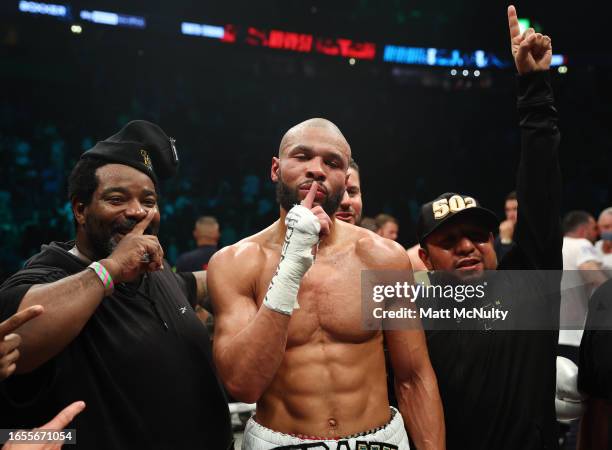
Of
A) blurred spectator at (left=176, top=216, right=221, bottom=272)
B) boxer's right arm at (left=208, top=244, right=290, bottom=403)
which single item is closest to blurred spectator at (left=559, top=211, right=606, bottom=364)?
boxer's right arm at (left=208, top=244, right=290, bottom=403)

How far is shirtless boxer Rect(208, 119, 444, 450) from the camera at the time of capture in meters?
1.56

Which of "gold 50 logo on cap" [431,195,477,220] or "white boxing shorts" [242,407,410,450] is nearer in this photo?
"white boxing shorts" [242,407,410,450]

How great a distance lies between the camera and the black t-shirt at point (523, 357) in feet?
5.75

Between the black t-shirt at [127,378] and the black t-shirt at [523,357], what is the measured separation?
0.71m

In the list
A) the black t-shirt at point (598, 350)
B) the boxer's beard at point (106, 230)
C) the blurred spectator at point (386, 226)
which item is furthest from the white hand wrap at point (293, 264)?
the blurred spectator at point (386, 226)

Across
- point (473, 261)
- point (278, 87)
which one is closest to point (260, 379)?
point (473, 261)

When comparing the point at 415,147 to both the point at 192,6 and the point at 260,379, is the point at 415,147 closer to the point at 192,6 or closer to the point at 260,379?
the point at 192,6

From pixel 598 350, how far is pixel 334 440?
2.83 feet

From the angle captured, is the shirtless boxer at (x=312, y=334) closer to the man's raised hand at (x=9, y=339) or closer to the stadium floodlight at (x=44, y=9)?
the man's raised hand at (x=9, y=339)

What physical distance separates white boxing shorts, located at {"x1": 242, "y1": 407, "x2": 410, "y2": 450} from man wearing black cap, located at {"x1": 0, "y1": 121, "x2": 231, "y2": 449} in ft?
0.50

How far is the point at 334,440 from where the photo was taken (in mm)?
1632

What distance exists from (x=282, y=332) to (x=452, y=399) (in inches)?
24.5

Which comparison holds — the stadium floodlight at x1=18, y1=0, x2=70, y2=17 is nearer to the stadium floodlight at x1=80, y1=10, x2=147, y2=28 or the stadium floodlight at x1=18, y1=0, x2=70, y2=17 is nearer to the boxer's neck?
the stadium floodlight at x1=80, y1=10, x2=147, y2=28

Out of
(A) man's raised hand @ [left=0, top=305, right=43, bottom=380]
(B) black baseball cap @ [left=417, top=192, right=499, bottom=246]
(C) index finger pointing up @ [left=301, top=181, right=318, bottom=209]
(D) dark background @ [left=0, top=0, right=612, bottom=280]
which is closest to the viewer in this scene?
(A) man's raised hand @ [left=0, top=305, right=43, bottom=380]
